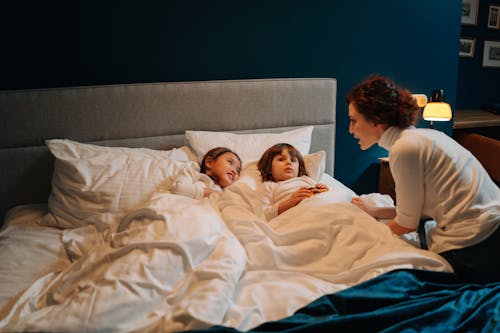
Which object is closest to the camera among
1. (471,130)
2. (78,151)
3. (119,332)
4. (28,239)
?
(119,332)

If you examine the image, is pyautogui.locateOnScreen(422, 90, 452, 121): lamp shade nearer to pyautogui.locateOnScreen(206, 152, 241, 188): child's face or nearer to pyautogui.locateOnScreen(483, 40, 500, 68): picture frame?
pyautogui.locateOnScreen(206, 152, 241, 188): child's face

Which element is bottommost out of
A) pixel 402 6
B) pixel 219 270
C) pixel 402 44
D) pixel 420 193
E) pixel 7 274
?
pixel 7 274

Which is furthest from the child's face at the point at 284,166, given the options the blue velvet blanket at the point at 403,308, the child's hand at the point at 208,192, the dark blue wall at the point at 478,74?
the dark blue wall at the point at 478,74

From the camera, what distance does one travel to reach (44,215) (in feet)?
7.58

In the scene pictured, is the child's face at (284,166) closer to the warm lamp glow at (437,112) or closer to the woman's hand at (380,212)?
the woman's hand at (380,212)

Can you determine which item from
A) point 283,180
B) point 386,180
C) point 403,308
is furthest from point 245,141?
point 403,308

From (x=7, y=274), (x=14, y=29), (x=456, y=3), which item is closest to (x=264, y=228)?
(x=7, y=274)

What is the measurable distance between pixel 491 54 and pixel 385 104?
366 cm

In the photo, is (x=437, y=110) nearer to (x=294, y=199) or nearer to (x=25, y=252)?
(x=294, y=199)

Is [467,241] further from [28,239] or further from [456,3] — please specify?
[456,3]

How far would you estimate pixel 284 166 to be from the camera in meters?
2.46

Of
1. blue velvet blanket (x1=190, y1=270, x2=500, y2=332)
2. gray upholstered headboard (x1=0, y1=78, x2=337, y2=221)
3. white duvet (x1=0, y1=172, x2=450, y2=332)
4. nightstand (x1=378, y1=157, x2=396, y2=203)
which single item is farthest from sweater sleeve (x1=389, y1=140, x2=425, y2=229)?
nightstand (x1=378, y1=157, x2=396, y2=203)

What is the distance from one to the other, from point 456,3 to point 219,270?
3.01m

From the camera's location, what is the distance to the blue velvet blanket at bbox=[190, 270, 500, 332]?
1305mm
